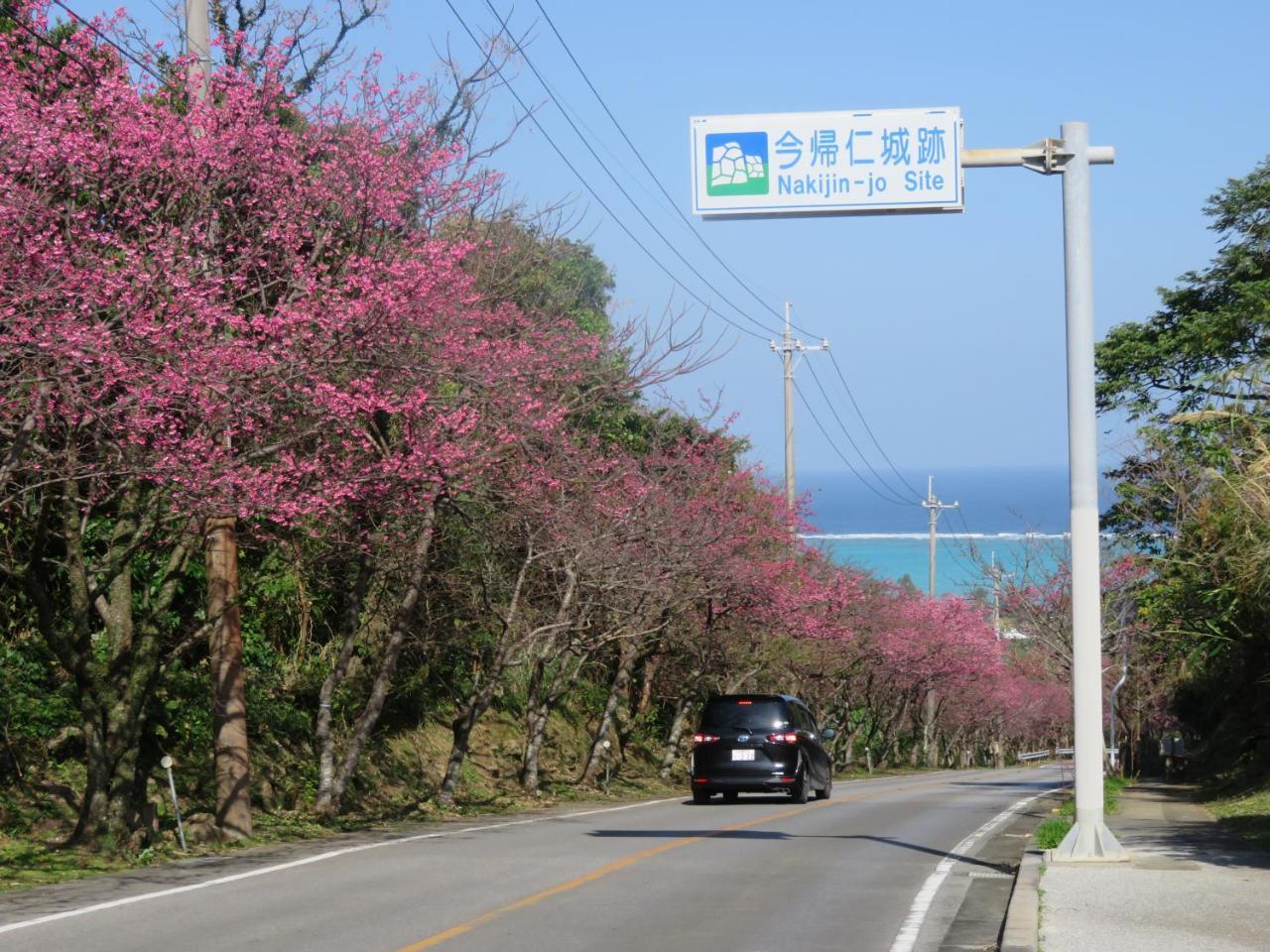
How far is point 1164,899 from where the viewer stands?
1163cm

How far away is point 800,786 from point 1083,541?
1226cm

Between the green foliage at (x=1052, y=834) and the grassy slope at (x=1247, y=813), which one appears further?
the grassy slope at (x=1247, y=813)

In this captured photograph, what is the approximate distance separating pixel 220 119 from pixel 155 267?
9.43 feet

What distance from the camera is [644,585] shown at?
2642 cm

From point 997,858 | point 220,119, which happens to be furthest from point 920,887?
point 220,119

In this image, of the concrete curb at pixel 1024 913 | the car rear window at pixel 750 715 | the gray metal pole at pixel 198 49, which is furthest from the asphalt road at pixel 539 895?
the gray metal pole at pixel 198 49

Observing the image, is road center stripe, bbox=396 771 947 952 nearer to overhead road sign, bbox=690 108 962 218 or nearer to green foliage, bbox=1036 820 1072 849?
green foliage, bbox=1036 820 1072 849

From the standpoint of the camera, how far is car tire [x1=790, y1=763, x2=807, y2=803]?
83.4ft

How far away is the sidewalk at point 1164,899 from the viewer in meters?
9.81

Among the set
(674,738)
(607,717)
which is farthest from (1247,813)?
(674,738)

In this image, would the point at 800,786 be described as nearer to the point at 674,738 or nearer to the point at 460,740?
the point at 460,740

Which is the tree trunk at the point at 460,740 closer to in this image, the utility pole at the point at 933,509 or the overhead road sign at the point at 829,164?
the overhead road sign at the point at 829,164

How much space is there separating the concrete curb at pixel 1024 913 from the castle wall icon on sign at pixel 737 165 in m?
6.33

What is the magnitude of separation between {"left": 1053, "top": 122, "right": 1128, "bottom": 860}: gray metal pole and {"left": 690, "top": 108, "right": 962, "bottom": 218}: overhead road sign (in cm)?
117
